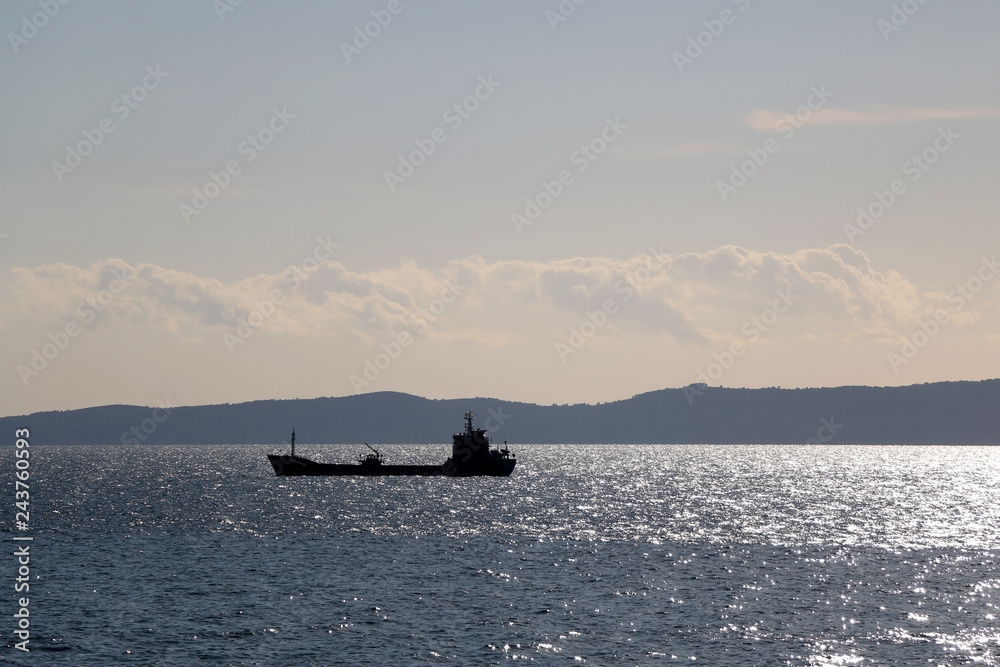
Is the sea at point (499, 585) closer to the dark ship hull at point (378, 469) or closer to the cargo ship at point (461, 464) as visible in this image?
the cargo ship at point (461, 464)

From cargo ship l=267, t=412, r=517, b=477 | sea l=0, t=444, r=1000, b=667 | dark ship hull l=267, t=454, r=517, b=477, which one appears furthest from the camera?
dark ship hull l=267, t=454, r=517, b=477

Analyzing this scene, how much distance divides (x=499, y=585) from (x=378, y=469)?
395 ft

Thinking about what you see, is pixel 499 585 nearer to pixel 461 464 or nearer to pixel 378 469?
pixel 461 464

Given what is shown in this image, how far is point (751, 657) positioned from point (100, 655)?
29.7m

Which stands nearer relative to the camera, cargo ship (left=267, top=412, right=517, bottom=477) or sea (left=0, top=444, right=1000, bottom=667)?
sea (left=0, top=444, right=1000, bottom=667)

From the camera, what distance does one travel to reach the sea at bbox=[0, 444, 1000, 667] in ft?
154

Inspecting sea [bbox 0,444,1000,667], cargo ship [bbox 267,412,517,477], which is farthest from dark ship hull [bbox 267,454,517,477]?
sea [bbox 0,444,1000,667]

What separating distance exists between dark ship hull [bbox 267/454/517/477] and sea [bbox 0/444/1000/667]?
44234mm

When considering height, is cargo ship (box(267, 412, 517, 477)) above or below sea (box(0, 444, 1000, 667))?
above

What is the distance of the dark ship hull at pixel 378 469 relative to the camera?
551ft

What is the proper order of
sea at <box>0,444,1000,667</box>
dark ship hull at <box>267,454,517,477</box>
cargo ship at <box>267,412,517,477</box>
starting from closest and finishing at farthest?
sea at <box>0,444,1000,667</box>
cargo ship at <box>267,412,517,477</box>
dark ship hull at <box>267,454,517,477</box>

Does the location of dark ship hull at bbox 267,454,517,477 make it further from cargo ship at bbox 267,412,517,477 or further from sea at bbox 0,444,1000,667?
sea at bbox 0,444,1000,667

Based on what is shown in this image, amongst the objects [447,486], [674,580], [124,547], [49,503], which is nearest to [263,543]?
[124,547]

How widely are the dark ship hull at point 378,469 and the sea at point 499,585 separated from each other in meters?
44.2
